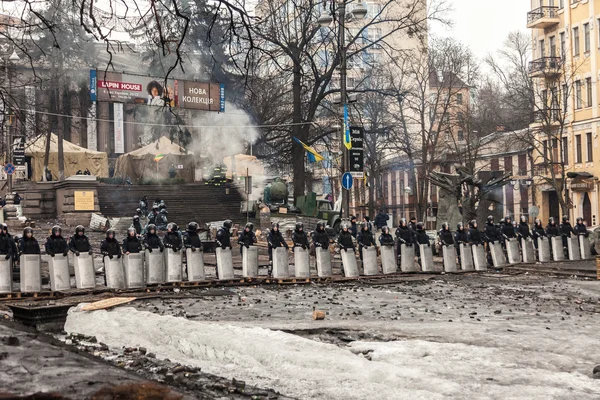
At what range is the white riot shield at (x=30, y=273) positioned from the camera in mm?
19594

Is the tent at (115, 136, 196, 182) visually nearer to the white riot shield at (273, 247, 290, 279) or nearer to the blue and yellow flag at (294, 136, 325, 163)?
the blue and yellow flag at (294, 136, 325, 163)

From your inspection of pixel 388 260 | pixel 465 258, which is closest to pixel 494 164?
pixel 465 258

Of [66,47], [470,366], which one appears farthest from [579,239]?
[66,47]

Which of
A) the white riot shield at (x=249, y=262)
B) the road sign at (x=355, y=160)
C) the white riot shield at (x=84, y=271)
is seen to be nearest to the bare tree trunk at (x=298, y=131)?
the road sign at (x=355, y=160)

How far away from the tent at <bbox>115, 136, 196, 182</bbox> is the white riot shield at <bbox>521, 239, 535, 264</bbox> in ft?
110

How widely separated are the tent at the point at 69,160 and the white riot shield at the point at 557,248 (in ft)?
125

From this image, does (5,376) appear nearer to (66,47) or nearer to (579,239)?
(579,239)

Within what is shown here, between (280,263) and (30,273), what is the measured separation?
20.9ft

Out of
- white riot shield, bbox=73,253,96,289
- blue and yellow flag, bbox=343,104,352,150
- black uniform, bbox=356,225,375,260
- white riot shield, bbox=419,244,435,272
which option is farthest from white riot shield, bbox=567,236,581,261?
white riot shield, bbox=73,253,96,289

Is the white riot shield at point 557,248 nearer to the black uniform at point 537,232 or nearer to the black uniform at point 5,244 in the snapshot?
the black uniform at point 537,232

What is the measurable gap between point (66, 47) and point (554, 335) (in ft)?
165

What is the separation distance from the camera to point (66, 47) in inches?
2239

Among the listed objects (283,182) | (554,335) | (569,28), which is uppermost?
(569,28)

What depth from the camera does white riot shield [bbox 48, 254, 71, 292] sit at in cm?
1989
